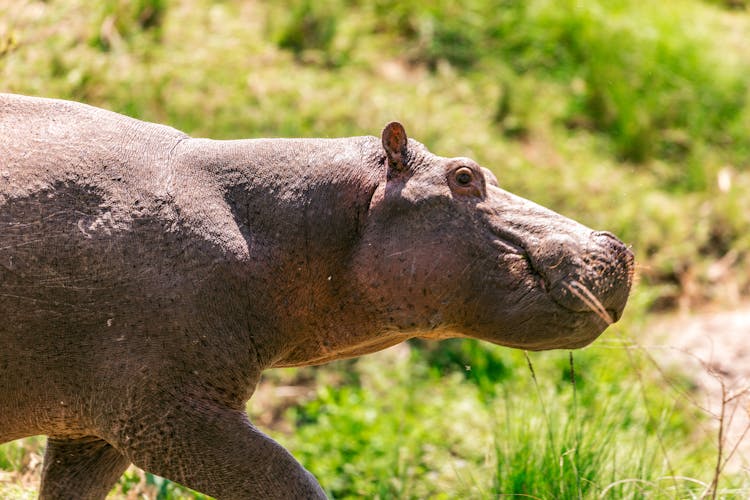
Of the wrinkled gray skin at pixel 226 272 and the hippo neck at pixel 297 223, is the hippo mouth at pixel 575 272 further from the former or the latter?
the hippo neck at pixel 297 223

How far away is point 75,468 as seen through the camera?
13.0ft

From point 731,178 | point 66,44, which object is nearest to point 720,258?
point 731,178

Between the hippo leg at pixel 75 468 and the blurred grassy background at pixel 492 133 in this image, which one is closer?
the hippo leg at pixel 75 468

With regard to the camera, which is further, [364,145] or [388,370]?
[388,370]

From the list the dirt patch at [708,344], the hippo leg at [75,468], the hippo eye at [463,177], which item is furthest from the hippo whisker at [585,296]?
the dirt patch at [708,344]

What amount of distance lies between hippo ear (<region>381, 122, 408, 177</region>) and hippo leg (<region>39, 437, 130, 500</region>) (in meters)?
1.40

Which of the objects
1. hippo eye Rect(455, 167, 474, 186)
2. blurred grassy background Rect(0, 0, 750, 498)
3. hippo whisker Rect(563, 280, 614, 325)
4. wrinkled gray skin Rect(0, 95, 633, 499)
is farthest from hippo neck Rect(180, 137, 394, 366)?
blurred grassy background Rect(0, 0, 750, 498)

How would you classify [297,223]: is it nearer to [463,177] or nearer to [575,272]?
[463,177]

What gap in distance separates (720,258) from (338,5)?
3994mm

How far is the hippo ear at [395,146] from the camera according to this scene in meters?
3.67

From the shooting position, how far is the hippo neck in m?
3.62

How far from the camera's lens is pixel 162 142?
369cm

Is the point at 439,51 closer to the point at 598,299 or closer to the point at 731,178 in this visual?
the point at 731,178

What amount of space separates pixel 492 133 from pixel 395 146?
621cm
